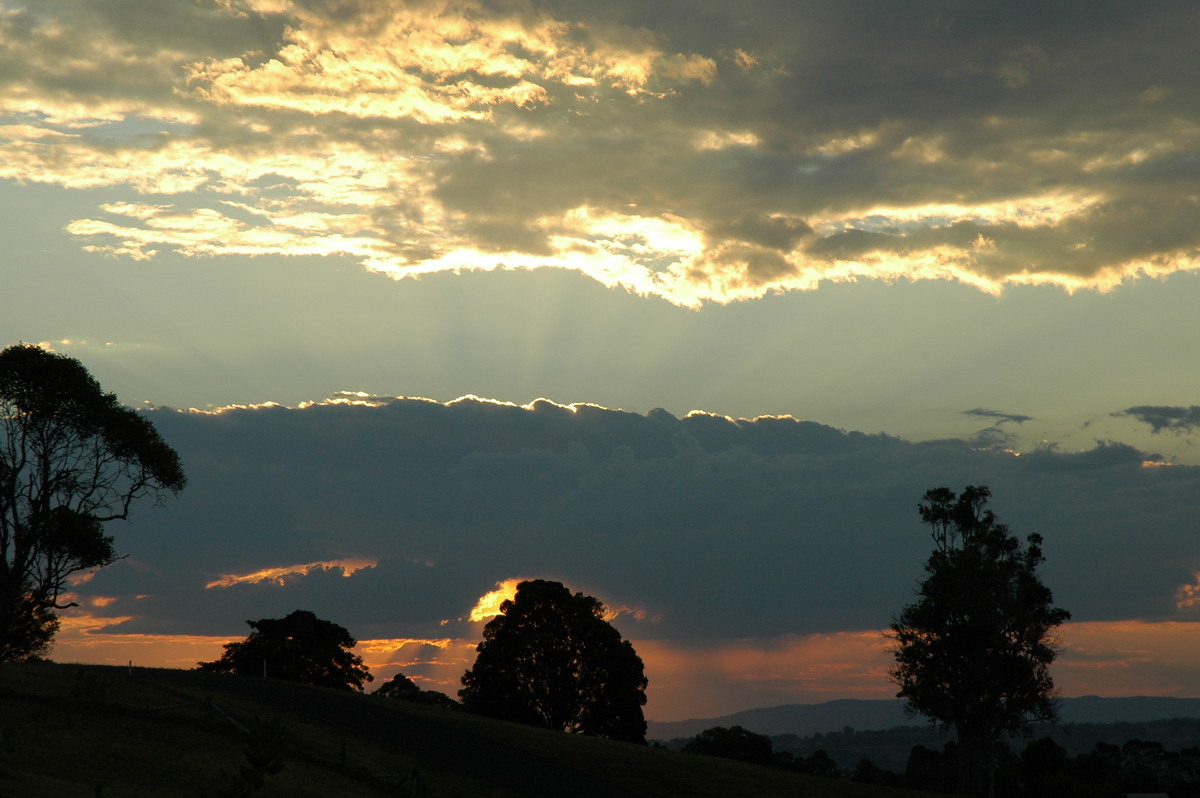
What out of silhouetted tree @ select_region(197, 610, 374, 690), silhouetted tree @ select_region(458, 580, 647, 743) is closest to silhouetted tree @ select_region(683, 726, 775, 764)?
silhouetted tree @ select_region(458, 580, 647, 743)

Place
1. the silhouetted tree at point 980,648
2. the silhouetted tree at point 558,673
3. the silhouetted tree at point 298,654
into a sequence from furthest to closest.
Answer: the silhouetted tree at point 298,654, the silhouetted tree at point 558,673, the silhouetted tree at point 980,648

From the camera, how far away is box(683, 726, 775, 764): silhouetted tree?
112 meters

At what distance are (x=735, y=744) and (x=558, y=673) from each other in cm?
3122

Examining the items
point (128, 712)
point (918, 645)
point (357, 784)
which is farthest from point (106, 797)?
point (918, 645)

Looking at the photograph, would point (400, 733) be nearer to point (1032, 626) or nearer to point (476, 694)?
point (476, 694)

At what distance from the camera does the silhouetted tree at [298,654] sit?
105000 mm

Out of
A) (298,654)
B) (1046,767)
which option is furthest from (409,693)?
(1046,767)

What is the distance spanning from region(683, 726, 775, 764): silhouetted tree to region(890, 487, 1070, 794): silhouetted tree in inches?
1687

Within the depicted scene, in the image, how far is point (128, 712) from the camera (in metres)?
48.6

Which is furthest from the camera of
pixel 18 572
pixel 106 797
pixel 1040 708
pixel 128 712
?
pixel 1040 708

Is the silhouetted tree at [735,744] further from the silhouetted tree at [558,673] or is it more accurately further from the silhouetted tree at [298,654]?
the silhouetted tree at [298,654]

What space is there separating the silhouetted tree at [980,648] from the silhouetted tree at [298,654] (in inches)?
2346

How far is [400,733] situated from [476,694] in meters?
35.4

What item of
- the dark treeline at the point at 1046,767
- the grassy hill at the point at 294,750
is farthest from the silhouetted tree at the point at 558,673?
the grassy hill at the point at 294,750
